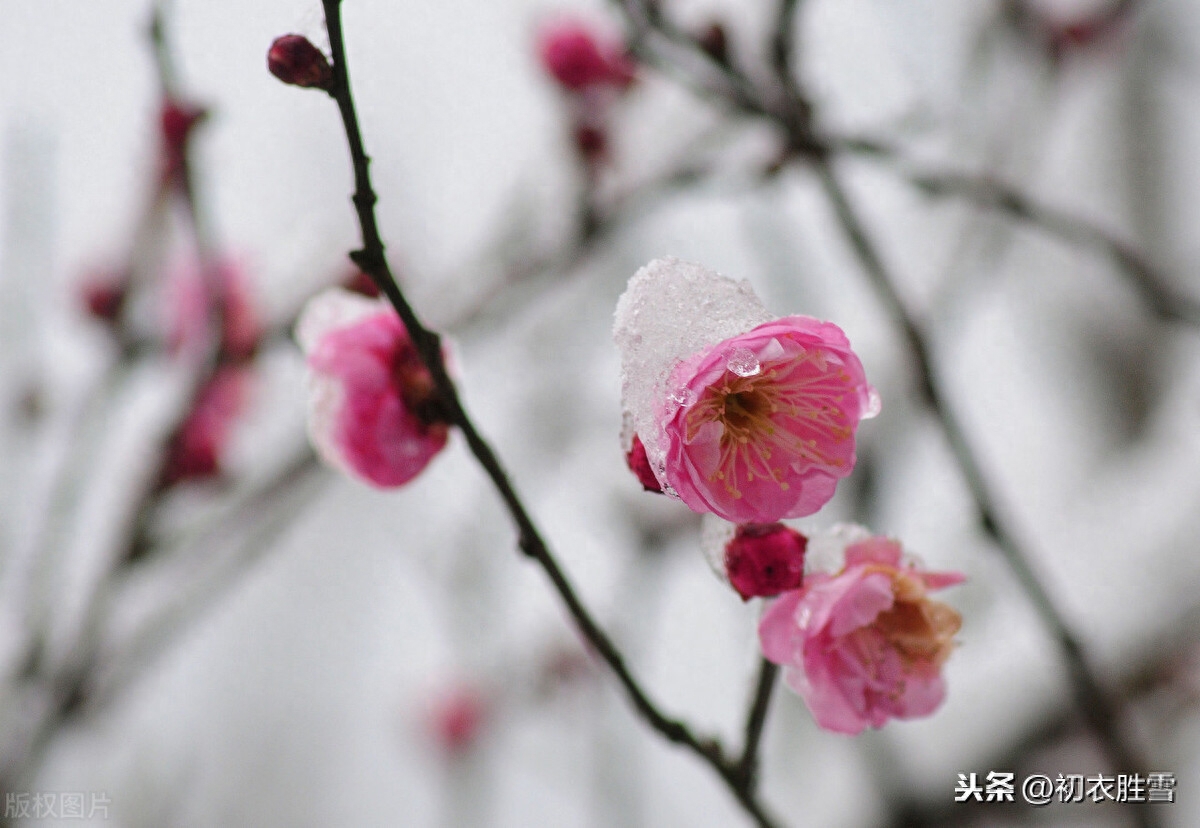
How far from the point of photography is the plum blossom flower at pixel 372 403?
84 cm

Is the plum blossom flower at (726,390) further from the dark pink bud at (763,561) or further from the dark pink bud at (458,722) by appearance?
the dark pink bud at (458,722)

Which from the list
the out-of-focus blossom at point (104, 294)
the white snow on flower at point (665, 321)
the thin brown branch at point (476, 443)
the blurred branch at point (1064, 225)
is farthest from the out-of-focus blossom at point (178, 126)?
the blurred branch at point (1064, 225)

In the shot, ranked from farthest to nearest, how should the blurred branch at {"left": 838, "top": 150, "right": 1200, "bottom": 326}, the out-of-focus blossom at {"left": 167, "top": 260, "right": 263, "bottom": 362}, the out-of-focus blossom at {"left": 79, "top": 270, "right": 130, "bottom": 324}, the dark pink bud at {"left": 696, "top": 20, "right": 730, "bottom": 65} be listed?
the out-of-focus blossom at {"left": 79, "top": 270, "right": 130, "bottom": 324} → the out-of-focus blossom at {"left": 167, "top": 260, "right": 263, "bottom": 362} → the dark pink bud at {"left": 696, "top": 20, "right": 730, "bottom": 65} → the blurred branch at {"left": 838, "top": 150, "right": 1200, "bottom": 326}

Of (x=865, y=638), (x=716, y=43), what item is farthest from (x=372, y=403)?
(x=716, y=43)

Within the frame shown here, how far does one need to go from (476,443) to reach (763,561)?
0.87ft

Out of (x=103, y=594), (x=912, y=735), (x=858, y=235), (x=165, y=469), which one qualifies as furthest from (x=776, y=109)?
(x=912, y=735)

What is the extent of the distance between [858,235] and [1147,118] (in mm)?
3222

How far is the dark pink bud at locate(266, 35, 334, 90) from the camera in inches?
26.2

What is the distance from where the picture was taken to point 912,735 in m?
3.07

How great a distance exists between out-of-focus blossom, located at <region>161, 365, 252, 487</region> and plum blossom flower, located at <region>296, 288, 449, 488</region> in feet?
3.12

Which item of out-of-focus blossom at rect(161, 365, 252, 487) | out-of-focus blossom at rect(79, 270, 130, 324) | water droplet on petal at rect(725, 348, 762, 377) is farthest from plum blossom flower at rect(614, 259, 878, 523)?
out-of-focus blossom at rect(79, 270, 130, 324)

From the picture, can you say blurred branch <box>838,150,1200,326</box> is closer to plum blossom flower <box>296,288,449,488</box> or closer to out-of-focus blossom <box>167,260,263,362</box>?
plum blossom flower <box>296,288,449,488</box>

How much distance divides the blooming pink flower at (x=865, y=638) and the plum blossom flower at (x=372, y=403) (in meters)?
0.41

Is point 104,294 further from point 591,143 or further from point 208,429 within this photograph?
point 591,143
